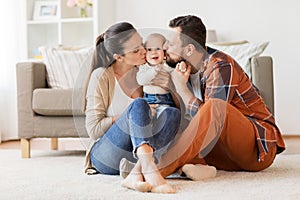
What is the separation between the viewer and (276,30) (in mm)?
4867

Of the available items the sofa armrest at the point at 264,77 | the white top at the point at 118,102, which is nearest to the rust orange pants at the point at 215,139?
the white top at the point at 118,102

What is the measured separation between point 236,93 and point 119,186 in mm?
613

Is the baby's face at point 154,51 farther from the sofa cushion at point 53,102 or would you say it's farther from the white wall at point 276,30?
the white wall at point 276,30

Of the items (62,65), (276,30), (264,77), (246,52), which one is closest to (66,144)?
(62,65)

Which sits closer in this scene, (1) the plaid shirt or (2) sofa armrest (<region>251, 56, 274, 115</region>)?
(1) the plaid shirt

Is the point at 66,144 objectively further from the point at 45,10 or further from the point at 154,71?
the point at 154,71

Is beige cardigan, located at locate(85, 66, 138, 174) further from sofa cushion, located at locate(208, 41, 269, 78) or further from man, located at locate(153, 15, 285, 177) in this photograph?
sofa cushion, located at locate(208, 41, 269, 78)

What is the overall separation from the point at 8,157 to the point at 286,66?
250 cm

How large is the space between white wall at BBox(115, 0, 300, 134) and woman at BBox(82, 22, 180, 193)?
2.73 meters

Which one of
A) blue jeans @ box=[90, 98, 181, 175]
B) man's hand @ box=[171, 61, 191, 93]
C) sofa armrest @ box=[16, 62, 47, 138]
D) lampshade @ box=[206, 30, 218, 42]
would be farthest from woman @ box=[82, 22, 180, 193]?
lampshade @ box=[206, 30, 218, 42]

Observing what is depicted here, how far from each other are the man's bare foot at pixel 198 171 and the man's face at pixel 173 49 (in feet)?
1.35

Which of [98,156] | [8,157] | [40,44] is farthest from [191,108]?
[40,44]

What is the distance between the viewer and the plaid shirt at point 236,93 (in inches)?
89.2

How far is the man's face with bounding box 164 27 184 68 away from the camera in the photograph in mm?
2117
